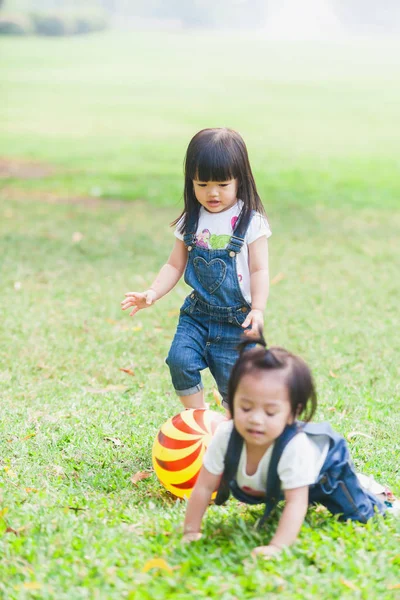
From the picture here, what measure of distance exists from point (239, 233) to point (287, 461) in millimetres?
1299

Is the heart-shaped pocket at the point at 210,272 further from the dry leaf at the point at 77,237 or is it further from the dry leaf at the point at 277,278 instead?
the dry leaf at the point at 77,237

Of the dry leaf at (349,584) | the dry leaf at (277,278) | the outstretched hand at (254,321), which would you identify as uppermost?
the dry leaf at (277,278)

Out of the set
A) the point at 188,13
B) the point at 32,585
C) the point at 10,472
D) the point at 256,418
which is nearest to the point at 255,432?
the point at 256,418

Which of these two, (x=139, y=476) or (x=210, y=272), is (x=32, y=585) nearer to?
(x=139, y=476)

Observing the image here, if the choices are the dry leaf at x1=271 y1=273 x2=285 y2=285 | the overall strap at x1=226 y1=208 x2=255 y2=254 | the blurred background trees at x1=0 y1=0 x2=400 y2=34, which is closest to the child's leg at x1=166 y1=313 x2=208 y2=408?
the overall strap at x1=226 y1=208 x2=255 y2=254

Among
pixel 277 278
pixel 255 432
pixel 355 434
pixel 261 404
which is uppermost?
pixel 277 278

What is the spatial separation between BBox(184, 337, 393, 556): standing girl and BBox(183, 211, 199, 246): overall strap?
108 centimetres

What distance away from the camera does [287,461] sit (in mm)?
3062

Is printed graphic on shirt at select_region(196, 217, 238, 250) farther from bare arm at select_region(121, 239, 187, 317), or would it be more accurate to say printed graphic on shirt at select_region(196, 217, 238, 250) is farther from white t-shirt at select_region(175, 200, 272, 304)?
bare arm at select_region(121, 239, 187, 317)

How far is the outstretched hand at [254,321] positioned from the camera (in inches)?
142

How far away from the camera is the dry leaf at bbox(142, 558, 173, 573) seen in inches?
114

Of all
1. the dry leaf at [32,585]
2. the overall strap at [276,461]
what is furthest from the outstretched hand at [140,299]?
the dry leaf at [32,585]

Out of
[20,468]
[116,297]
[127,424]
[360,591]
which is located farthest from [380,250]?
[360,591]

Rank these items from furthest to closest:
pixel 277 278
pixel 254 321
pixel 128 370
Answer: pixel 277 278, pixel 128 370, pixel 254 321
